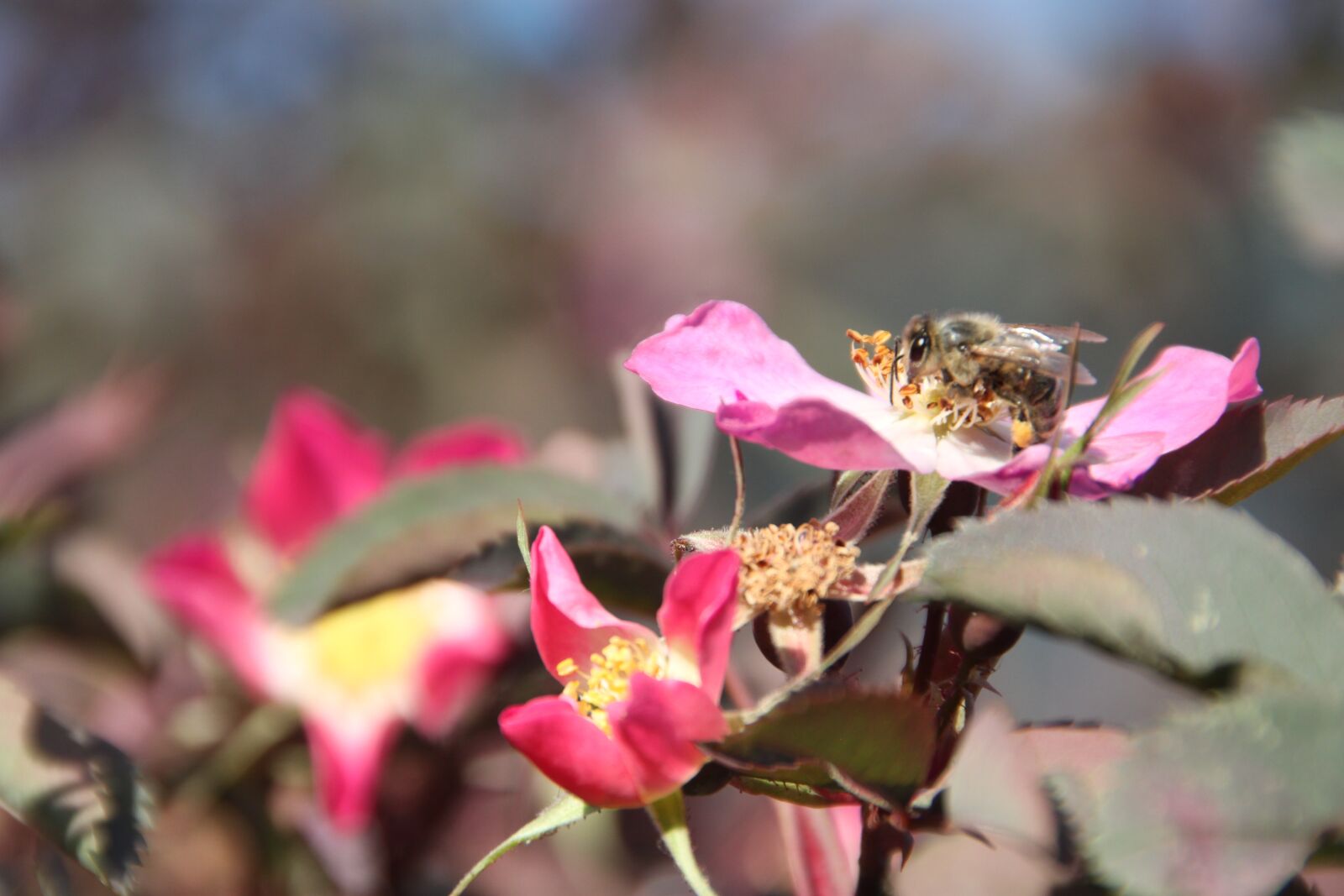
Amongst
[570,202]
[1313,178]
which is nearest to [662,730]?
[1313,178]

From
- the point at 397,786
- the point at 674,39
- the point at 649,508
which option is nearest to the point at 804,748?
the point at 649,508

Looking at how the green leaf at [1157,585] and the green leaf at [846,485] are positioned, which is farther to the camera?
the green leaf at [846,485]

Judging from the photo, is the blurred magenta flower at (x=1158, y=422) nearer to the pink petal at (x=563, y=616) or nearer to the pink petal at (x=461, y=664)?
the pink petal at (x=563, y=616)

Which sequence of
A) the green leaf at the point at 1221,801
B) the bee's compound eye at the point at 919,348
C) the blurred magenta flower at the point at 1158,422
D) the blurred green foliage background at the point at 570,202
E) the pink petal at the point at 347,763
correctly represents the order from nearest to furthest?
1. the green leaf at the point at 1221,801
2. the blurred magenta flower at the point at 1158,422
3. the bee's compound eye at the point at 919,348
4. the pink petal at the point at 347,763
5. the blurred green foliage background at the point at 570,202

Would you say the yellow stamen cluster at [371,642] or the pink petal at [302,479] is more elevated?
the pink petal at [302,479]

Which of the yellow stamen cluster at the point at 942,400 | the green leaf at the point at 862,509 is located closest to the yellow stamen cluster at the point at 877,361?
the yellow stamen cluster at the point at 942,400

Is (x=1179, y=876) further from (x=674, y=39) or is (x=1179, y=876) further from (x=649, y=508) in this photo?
(x=674, y=39)

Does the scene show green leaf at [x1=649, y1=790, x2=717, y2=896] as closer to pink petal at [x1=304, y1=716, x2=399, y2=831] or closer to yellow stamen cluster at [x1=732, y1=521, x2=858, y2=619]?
yellow stamen cluster at [x1=732, y1=521, x2=858, y2=619]

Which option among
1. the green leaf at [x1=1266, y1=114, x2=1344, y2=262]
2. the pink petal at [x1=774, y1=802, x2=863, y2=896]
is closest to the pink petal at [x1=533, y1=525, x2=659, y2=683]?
the pink petal at [x1=774, y1=802, x2=863, y2=896]
